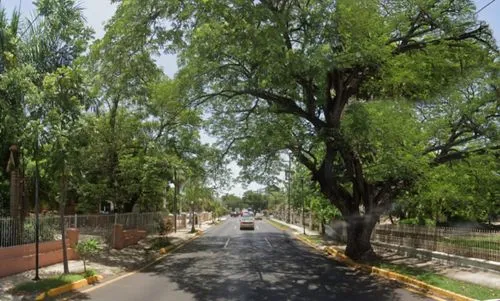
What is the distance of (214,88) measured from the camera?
2298cm

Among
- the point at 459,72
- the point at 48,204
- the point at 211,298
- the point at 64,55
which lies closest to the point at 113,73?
the point at 64,55

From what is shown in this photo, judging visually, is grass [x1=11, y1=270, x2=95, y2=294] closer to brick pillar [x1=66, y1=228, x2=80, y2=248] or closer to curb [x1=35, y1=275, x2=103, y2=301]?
curb [x1=35, y1=275, x2=103, y2=301]

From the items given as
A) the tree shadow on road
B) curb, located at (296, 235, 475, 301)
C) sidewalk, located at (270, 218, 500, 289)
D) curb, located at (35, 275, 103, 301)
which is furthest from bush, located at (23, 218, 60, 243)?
sidewalk, located at (270, 218, 500, 289)

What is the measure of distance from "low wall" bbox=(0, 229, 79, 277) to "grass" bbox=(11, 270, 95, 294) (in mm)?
1416

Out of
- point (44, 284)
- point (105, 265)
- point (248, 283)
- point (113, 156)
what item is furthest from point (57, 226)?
point (113, 156)

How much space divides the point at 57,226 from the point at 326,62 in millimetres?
11618

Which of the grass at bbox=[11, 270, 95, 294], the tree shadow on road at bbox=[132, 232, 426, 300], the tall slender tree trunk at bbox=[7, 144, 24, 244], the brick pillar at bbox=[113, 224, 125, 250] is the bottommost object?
the tree shadow on road at bbox=[132, 232, 426, 300]

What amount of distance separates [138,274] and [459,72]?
14792 mm

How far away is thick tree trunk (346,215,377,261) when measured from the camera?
23594 millimetres

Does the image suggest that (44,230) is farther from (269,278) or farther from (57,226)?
(269,278)

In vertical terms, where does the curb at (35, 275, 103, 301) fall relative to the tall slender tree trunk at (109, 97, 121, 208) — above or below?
below

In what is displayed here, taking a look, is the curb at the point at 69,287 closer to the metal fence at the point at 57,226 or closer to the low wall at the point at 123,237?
the metal fence at the point at 57,226

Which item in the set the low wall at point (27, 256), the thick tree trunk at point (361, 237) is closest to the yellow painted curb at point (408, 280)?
the thick tree trunk at point (361, 237)

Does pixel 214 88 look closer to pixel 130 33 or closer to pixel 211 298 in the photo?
pixel 130 33
